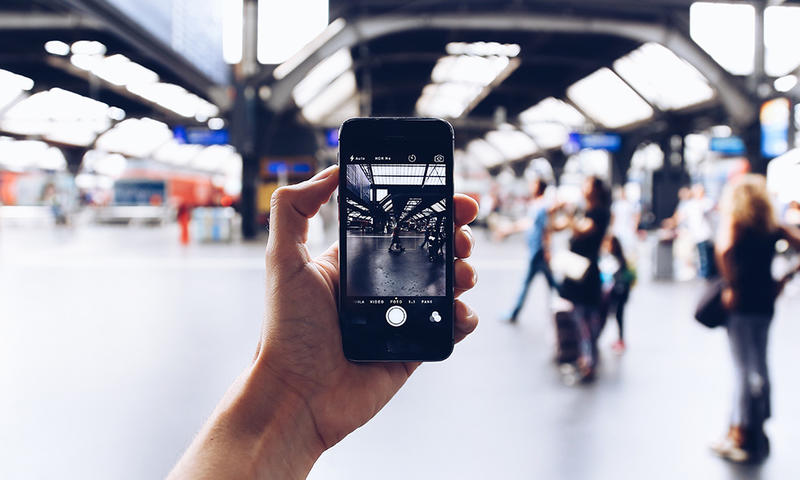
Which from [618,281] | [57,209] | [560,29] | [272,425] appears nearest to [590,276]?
[618,281]

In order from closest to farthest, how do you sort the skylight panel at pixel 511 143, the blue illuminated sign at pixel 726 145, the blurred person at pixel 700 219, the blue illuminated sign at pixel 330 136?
1. the blurred person at pixel 700 219
2. the blue illuminated sign at pixel 726 145
3. the blue illuminated sign at pixel 330 136
4. the skylight panel at pixel 511 143

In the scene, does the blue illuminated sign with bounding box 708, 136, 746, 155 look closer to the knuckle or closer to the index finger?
the index finger

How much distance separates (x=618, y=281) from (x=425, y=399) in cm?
252

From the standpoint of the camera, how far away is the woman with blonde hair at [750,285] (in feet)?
11.3

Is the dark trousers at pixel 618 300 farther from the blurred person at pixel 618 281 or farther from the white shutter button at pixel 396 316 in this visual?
the white shutter button at pixel 396 316

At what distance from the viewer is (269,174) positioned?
20.5m

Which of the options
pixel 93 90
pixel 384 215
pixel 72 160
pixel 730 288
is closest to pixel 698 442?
pixel 730 288

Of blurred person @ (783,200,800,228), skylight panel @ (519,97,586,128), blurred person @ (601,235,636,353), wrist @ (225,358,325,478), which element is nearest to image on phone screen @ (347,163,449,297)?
wrist @ (225,358,325,478)

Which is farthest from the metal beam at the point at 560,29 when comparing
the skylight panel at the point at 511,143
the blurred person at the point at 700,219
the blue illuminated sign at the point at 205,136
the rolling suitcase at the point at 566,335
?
the skylight panel at the point at 511,143

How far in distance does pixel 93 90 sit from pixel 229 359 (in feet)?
66.3

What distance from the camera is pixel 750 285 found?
3465 millimetres

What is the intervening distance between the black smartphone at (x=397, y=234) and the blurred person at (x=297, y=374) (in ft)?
0.20

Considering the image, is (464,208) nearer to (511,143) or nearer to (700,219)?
(700,219)

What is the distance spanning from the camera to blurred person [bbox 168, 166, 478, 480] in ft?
4.42
